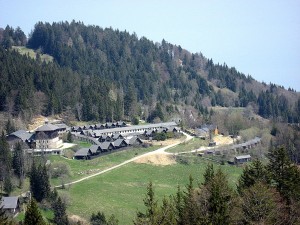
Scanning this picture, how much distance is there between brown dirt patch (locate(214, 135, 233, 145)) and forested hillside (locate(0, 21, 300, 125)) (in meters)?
14.9

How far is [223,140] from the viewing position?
268 ft

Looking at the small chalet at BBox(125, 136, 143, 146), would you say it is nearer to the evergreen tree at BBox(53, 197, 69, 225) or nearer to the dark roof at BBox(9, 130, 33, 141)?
the dark roof at BBox(9, 130, 33, 141)

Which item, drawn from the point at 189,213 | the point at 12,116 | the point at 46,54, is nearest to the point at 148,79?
the point at 46,54

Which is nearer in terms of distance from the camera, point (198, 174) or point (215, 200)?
point (215, 200)

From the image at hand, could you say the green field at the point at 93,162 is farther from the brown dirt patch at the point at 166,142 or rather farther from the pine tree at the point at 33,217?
the pine tree at the point at 33,217

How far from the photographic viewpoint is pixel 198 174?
61531 millimetres

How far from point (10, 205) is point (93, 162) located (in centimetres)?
2070

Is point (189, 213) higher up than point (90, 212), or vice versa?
point (189, 213)

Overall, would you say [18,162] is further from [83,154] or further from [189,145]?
[189,145]

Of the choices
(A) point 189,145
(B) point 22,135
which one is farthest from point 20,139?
(A) point 189,145

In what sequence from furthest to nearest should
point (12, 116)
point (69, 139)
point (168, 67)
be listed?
1. point (168, 67)
2. point (12, 116)
3. point (69, 139)

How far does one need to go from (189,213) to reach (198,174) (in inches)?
1454

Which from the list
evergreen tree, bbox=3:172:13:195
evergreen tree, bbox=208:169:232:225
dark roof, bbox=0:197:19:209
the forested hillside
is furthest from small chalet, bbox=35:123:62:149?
evergreen tree, bbox=208:169:232:225

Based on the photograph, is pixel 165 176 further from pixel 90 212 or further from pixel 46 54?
pixel 46 54
